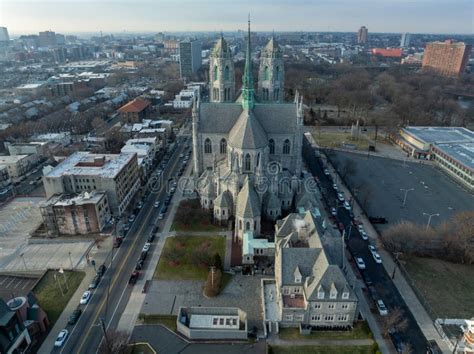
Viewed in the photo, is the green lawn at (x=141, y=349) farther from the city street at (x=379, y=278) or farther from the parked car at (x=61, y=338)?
the city street at (x=379, y=278)

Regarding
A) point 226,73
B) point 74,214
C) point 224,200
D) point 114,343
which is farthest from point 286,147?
point 114,343

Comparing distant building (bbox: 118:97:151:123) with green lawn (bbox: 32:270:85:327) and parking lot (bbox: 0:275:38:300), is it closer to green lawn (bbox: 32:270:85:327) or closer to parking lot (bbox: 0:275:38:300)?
parking lot (bbox: 0:275:38:300)

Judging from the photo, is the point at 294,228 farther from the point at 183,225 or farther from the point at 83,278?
the point at 83,278

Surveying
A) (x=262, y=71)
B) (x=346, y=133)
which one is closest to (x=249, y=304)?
(x=262, y=71)

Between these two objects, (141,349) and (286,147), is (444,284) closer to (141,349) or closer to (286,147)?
(286,147)

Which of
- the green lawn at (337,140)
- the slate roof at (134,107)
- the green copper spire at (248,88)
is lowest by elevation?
the green lawn at (337,140)

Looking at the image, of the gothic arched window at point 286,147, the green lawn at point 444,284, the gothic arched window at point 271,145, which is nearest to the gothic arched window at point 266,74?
the gothic arched window at point 271,145
